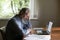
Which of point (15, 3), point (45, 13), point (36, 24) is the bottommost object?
→ point (36, 24)

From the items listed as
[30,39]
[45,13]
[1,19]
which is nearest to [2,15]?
[1,19]

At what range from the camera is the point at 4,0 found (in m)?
4.11

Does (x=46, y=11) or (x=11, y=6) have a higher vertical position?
(x=11, y=6)

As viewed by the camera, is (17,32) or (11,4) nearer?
(17,32)

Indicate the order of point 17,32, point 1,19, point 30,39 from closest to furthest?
1. point 30,39
2. point 17,32
3. point 1,19

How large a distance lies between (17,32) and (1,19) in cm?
156

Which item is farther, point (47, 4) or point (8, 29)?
point (47, 4)

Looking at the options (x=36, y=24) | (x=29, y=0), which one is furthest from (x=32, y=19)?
(x=29, y=0)

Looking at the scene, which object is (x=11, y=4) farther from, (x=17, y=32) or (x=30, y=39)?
(x=30, y=39)

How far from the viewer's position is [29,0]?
4102mm

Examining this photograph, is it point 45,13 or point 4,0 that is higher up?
point 4,0

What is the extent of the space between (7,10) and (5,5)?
132mm

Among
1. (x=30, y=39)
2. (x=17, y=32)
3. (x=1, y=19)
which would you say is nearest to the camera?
(x=30, y=39)

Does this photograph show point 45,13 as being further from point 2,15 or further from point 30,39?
point 30,39
